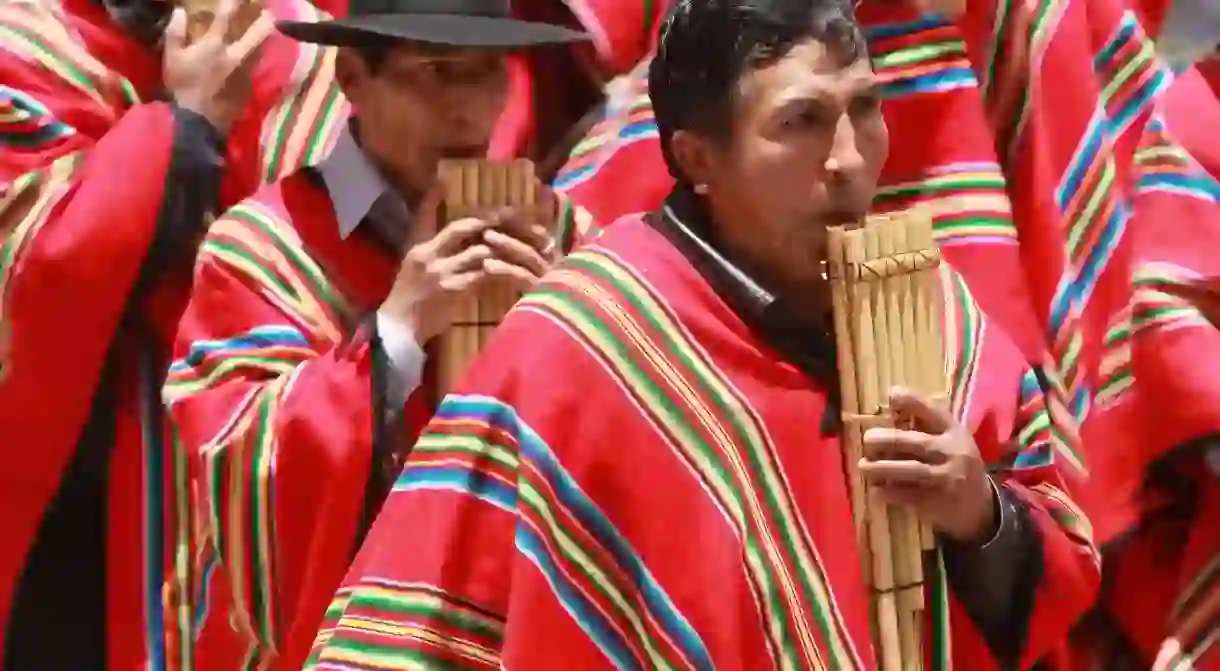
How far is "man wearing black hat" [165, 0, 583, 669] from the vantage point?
1396 mm

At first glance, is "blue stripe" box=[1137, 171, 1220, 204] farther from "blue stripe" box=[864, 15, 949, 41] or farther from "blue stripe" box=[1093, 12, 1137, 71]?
"blue stripe" box=[864, 15, 949, 41]

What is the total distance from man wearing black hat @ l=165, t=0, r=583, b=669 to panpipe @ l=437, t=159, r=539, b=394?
0.02 m

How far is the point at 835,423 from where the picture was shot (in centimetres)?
117

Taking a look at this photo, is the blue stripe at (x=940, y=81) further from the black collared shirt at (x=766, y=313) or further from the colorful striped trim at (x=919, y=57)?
the black collared shirt at (x=766, y=313)

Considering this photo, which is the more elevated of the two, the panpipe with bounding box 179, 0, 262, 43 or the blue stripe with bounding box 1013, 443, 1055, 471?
the panpipe with bounding box 179, 0, 262, 43

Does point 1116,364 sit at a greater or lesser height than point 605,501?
greater

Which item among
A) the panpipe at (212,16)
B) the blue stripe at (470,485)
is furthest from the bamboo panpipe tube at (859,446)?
the panpipe at (212,16)

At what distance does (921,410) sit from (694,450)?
17 cm

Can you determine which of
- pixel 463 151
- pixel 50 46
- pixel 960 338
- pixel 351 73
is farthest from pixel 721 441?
pixel 50 46

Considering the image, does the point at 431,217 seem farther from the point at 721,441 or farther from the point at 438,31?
the point at 721,441

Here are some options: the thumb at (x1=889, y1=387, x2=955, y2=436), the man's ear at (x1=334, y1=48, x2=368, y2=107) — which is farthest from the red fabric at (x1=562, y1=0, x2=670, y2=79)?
the thumb at (x1=889, y1=387, x2=955, y2=436)

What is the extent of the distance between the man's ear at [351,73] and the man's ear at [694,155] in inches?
16.4

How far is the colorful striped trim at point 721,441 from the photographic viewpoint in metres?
1.13

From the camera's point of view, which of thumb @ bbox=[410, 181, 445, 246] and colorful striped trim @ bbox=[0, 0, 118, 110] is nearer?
thumb @ bbox=[410, 181, 445, 246]
